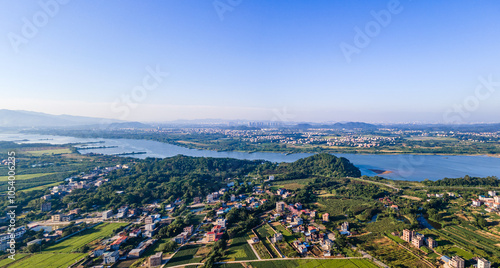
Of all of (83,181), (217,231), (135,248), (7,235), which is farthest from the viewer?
(83,181)

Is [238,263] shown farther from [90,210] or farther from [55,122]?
[55,122]

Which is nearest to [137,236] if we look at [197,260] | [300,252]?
[197,260]

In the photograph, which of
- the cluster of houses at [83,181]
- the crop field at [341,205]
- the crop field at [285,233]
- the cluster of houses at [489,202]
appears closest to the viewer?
the crop field at [285,233]

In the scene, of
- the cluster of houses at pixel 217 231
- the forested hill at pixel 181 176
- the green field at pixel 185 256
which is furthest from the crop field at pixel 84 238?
the cluster of houses at pixel 217 231

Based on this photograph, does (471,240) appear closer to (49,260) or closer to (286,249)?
(286,249)

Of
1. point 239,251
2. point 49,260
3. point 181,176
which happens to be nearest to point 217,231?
point 239,251

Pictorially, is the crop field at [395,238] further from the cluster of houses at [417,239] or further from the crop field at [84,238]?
the crop field at [84,238]
